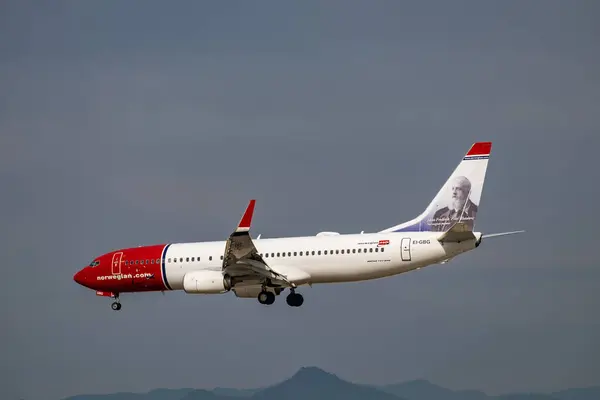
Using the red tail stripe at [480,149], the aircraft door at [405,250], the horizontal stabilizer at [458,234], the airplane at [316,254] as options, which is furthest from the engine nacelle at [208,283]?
A: the red tail stripe at [480,149]

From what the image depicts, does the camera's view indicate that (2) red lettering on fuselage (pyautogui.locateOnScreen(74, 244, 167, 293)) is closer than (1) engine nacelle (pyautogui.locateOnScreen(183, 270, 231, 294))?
No

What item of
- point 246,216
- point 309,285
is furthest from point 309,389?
point 246,216

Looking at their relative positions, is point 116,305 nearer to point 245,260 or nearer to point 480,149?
point 245,260

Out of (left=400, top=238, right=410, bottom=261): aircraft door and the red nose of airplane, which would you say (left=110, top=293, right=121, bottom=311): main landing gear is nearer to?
the red nose of airplane

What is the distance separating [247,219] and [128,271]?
11.2 metres

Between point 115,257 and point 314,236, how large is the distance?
39.5 ft

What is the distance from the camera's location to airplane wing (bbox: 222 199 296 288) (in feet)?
261

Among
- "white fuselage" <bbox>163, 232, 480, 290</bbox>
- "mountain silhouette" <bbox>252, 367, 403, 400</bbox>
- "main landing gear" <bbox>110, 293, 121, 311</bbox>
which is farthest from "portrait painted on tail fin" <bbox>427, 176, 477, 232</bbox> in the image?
"main landing gear" <bbox>110, 293, 121, 311</bbox>

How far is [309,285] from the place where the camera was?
276 ft

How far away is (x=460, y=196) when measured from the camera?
8100cm

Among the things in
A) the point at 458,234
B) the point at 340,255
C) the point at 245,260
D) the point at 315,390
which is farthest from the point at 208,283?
the point at 315,390

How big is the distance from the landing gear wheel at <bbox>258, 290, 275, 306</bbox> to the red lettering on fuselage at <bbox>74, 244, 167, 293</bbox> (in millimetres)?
5886

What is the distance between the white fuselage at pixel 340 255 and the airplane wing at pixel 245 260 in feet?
2.78

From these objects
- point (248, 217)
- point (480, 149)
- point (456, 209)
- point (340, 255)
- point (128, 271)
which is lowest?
point (340, 255)
